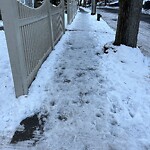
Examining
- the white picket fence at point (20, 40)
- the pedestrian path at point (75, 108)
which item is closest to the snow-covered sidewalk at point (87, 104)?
the pedestrian path at point (75, 108)

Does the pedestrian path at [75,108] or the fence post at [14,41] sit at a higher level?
the fence post at [14,41]

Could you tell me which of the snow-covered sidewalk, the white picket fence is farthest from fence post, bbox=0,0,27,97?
the snow-covered sidewalk

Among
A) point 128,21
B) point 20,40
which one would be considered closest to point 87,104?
point 20,40

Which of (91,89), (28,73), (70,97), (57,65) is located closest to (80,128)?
(70,97)

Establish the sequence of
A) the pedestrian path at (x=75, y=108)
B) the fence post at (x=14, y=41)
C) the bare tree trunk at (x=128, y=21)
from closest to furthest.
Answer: the pedestrian path at (x=75, y=108), the fence post at (x=14, y=41), the bare tree trunk at (x=128, y=21)

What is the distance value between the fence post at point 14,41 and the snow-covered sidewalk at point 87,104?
33cm

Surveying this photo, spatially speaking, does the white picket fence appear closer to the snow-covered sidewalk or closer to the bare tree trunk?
the snow-covered sidewalk

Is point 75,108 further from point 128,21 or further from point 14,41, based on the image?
point 128,21

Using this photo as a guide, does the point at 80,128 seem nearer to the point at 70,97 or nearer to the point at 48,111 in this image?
the point at 48,111

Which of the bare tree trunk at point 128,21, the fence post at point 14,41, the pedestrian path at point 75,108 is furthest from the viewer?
the bare tree trunk at point 128,21

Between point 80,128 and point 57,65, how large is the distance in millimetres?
3159

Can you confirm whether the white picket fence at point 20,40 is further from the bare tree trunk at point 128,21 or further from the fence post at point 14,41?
the bare tree trunk at point 128,21

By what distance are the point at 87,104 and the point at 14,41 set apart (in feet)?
5.59

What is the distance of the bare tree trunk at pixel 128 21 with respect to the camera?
633 cm
